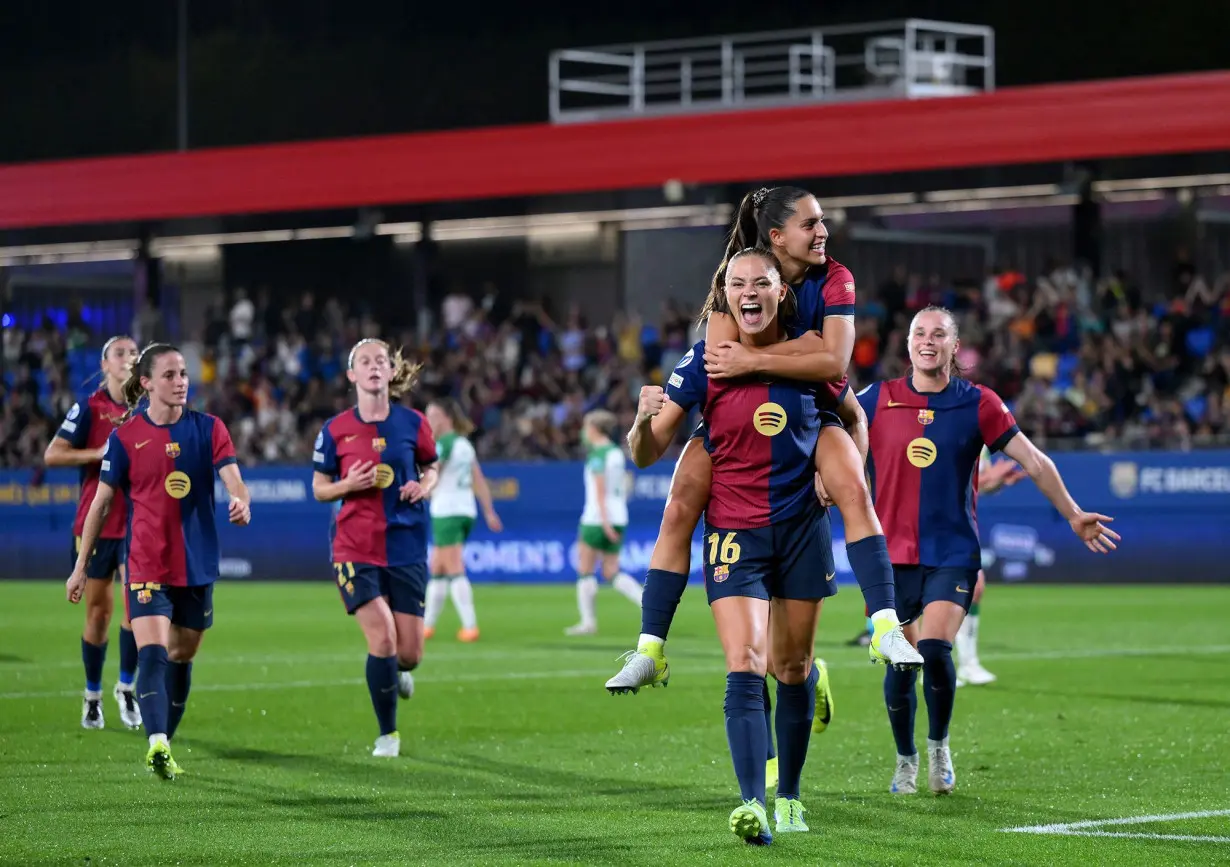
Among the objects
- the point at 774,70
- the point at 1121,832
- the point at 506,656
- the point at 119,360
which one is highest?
the point at 774,70

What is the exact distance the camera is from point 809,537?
7070 millimetres

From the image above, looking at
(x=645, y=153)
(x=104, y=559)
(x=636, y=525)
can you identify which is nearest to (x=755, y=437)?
(x=104, y=559)

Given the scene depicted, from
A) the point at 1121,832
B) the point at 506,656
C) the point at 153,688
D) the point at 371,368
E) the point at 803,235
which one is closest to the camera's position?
the point at 803,235

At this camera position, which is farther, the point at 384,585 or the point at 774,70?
the point at 774,70

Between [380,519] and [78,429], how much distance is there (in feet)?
8.48

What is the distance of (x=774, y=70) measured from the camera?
42.3 meters

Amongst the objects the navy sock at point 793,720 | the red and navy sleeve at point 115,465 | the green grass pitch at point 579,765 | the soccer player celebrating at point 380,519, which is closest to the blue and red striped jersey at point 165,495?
the red and navy sleeve at point 115,465

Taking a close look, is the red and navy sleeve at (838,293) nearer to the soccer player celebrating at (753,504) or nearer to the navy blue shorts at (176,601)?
the soccer player celebrating at (753,504)

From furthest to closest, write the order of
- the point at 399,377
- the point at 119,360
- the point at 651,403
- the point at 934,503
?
the point at 119,360 < the point at 399,377 < the point at 934,503 < the point at 651,403

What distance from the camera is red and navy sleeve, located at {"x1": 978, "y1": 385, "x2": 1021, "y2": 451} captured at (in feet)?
28.0

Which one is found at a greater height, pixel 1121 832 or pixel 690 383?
pixel 690 383

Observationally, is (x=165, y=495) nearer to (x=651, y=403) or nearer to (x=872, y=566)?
(x=651, y=403)

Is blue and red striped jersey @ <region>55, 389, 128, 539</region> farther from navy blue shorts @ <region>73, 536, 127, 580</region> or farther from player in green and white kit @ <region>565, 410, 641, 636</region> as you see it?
player in green and white kit @ <region>565, 410, 641, 636</region>

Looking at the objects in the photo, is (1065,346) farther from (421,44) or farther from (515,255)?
(421,44)
